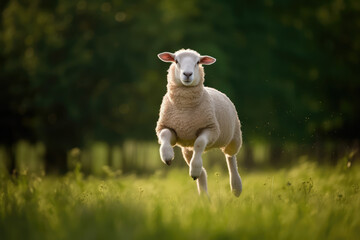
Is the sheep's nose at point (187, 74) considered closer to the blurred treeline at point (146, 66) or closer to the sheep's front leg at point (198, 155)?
the sheep's front leg at point (198, 155)

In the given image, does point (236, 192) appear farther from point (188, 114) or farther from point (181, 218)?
point (181, 218)

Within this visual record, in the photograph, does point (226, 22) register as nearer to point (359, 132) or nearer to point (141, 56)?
point (141, 56)

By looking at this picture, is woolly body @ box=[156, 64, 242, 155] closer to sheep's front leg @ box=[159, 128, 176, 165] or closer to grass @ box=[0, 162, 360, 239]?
sheep's front leg @ box=[159, 128, 176, 165]

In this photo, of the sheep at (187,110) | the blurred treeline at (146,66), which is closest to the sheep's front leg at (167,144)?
the sheep at (187,110)

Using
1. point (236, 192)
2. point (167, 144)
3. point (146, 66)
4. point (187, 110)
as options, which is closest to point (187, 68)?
point (187, 110)

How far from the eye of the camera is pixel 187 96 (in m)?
A: 4.97

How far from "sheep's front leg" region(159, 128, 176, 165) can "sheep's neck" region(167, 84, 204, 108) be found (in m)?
0.30

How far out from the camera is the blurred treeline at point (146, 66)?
17.3 metres

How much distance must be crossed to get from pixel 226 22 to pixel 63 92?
6.31m

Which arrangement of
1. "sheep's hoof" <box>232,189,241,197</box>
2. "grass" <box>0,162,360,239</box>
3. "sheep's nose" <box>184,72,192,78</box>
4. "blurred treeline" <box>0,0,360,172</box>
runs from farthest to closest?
"blurred treeline" <box>0,0,360,172</box> < "sheep's hoof" <box>232,189,241,197</box> < "sheep's nose" <box>184,72,192,78</box> < "grass" <box>0,162,360,239</box>

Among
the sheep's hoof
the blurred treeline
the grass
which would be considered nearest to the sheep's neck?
the grass

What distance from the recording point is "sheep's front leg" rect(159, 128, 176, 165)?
462cm

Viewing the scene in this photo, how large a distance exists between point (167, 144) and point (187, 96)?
22.0 inches

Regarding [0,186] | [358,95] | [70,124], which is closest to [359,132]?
[358,95]
